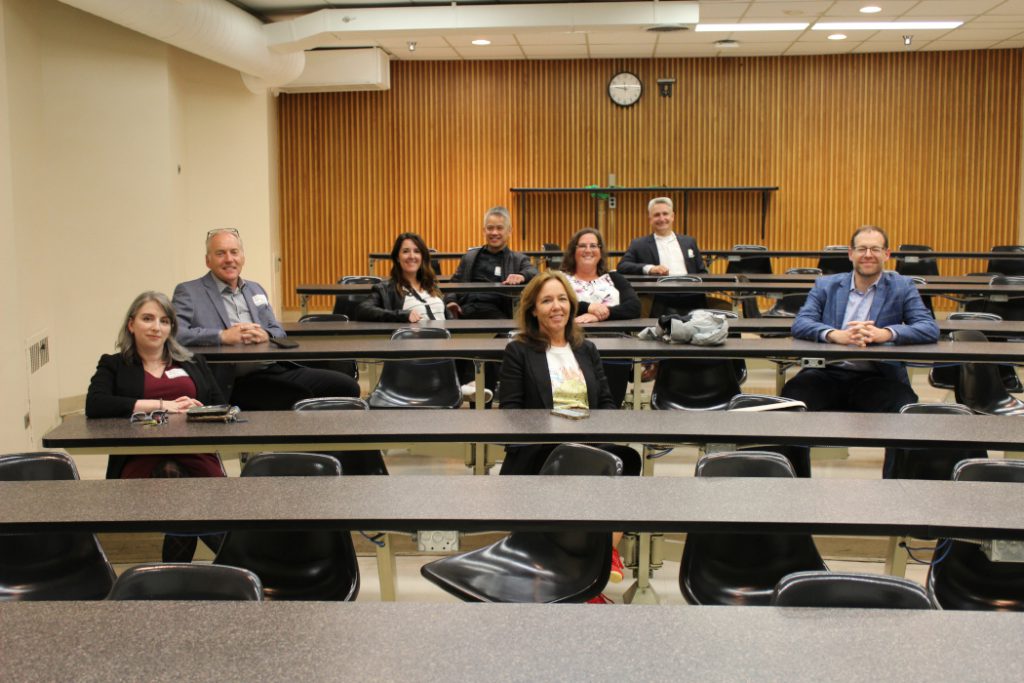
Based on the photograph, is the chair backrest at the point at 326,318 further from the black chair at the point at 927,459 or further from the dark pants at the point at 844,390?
the black chair at the point at 927,459

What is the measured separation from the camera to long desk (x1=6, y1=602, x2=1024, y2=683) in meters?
2.00

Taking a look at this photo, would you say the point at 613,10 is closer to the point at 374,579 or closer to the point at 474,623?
the point at 374,579

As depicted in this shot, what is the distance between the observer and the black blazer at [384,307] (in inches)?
281

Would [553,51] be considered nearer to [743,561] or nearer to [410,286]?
[410,286]

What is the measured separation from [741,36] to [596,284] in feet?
21.1

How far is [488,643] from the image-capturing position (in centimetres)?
214

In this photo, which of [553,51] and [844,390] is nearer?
[844,390]

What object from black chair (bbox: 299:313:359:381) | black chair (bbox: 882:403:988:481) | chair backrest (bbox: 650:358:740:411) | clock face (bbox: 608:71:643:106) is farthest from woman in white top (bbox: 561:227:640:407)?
clock face (bbox: 608:71:643:106)

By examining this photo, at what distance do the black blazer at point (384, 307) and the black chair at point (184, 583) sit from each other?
4586 mm

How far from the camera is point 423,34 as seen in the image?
10.5m

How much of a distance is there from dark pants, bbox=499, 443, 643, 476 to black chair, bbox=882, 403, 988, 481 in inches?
42.6

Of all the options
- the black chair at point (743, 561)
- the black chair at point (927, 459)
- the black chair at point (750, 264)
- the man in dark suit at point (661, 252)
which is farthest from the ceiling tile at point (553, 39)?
the black chair at point (743, 561)

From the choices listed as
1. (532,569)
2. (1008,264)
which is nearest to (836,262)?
(1008,264)

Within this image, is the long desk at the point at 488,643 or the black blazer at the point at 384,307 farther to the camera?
the black blazer at the point at 384,307
